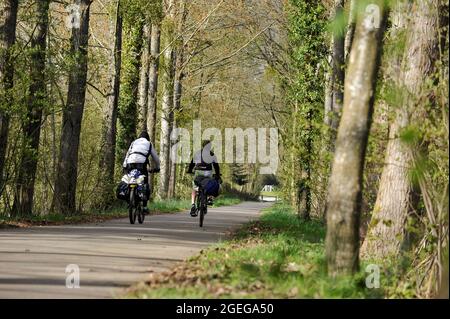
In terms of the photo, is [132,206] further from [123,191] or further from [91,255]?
[91,255]

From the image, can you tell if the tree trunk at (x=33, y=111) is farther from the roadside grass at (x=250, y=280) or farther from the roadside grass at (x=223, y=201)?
the roadside grass at (x=223, y=201)

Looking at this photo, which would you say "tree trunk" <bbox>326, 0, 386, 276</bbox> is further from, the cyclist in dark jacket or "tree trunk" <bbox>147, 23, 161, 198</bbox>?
"tree trunk" <bbox>147, 23, 161, 198</bbox>

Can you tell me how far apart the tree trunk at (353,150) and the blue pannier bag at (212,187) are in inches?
445

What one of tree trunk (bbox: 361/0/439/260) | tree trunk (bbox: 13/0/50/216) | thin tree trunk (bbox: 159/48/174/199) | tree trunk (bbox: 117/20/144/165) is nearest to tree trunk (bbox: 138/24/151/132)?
tree trunk (bbox: 117/20/144/165)

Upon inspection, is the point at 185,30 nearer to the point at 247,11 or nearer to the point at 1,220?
the point at 247,11

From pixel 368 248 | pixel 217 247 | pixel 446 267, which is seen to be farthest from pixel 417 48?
pixel 446 267

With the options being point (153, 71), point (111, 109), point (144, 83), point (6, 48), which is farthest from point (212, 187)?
point (153, 71)

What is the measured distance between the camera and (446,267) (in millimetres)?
8938

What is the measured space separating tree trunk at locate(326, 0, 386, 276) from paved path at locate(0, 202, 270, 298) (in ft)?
7.36

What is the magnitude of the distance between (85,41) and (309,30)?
758cm

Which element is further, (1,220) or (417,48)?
(1,220)

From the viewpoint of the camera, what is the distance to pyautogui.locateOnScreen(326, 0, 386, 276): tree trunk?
383 inches

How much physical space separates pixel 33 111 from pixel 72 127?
406cm
